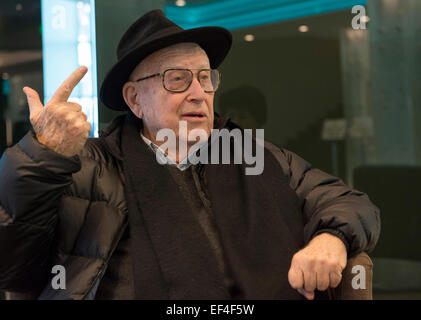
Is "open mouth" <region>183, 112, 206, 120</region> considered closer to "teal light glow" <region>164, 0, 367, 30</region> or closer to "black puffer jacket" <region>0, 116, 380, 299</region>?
"black puffer jacket" <region>0, 116, 380, 299</region>

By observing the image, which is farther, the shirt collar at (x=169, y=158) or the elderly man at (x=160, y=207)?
the shirt collar at (x=169, y=158)

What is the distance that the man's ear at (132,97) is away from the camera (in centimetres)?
243

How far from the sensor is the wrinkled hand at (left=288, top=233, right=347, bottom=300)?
1.71 metres

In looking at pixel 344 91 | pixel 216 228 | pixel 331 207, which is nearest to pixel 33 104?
pixel 216 228

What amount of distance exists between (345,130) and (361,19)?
2.51ft

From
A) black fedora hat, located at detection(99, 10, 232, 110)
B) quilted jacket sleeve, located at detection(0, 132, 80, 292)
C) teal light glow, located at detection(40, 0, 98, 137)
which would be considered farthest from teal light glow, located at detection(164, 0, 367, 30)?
quilted jacket sleeve, located at detection(0, 132, 80, 292)

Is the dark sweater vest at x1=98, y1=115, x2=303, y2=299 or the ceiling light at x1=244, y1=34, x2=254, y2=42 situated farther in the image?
the ceiling light at x1=244, y1=34, x2=254, y2=42

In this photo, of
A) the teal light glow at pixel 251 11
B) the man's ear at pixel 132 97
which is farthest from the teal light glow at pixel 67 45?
the teal light glow at pixel 251 11

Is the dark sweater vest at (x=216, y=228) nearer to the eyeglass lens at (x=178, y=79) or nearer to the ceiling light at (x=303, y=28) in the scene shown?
the eyeglass lens at (x=178, y=79)

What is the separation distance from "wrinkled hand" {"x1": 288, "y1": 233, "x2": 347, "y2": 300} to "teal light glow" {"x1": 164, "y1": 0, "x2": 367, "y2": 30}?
207cm

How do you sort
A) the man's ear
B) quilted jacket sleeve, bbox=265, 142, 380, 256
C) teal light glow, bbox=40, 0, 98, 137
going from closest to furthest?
quilted jacket sleeve, bbox=265, 142, 380, 256 → the man's ear → teal light glow, bbox=40, 0, 98, 137

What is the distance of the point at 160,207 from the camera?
2.04 m

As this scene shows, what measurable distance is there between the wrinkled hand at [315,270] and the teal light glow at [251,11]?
2.07m

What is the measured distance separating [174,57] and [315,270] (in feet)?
3.80
